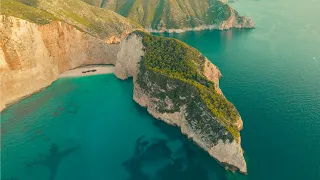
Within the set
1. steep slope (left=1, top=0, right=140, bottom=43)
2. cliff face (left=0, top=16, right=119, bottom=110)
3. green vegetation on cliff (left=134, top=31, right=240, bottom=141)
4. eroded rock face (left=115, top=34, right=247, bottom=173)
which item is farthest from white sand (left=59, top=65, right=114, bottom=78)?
green vegetation on cliff (left=134, top=31, right=240, bottom=141)

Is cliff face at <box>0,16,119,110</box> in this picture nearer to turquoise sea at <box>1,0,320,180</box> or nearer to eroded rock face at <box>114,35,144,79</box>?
turquoise sea at <box>1,0,320,180</box>

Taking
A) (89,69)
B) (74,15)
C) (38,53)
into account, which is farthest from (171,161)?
(74,15)

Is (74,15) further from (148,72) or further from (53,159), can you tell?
(53,159)

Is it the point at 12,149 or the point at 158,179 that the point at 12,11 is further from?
the point at 158,179

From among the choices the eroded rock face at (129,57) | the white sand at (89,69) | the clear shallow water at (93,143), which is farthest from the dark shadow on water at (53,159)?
the white sand at (89,69)

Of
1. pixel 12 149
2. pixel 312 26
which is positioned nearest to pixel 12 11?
pixel 12 149

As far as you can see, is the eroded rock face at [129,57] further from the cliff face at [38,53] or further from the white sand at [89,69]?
the cliff face at [38,53]
